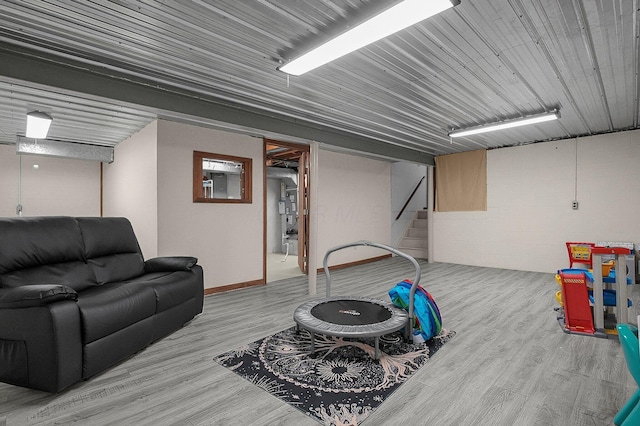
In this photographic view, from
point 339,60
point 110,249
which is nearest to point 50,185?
point 110,249

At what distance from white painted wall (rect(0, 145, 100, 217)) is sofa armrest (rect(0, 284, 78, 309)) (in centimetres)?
486

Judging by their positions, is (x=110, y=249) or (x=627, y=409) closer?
(x=627, y=409)

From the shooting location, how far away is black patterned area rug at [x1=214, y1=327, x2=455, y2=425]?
2.01 meters

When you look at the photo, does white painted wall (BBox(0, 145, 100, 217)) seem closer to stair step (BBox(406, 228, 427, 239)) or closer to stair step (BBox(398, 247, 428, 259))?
stair step (BBox(398, 247, 428, 259))

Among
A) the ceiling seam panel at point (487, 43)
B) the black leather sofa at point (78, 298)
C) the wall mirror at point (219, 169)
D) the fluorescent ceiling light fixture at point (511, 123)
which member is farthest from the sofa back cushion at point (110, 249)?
the fluorescent ceiling light fixture at point (511, 123)

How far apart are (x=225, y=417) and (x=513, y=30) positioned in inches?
138

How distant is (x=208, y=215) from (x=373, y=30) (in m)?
3.58

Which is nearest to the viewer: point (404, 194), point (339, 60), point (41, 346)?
point (41, 346)

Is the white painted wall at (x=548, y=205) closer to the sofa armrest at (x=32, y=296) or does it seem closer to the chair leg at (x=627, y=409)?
the chair leg at (x=627, y=409)

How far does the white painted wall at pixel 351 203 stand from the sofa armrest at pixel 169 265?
3492mm

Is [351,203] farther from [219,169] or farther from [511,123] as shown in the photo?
[511,123]

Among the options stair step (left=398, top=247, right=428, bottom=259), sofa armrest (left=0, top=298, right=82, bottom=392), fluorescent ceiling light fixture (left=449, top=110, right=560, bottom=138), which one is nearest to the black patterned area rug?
sofa armrest (left=0, top=298, right=82, bottom=392)

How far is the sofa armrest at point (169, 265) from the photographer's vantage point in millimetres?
3436

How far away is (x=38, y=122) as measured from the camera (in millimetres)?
3959
